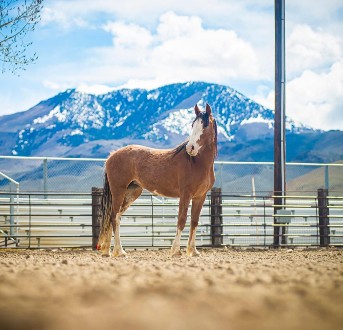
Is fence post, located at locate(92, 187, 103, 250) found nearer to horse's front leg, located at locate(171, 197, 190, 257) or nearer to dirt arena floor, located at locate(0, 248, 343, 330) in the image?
horse's front leg, located at locate(171, 197, 190, 257)

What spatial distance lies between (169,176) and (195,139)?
0.81m

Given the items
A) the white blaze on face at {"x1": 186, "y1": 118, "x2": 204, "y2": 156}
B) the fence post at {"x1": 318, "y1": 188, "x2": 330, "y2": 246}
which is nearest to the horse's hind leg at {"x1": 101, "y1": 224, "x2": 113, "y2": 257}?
the white blaze on face at {"x1": 186, "y1": 118, "x2": 204, "y2": 156}

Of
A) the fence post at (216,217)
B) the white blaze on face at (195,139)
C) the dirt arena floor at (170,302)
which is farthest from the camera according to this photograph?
the fence post at (216,217)

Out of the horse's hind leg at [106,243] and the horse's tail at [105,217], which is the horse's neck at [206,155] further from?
the horse's hind leg at [106,243]

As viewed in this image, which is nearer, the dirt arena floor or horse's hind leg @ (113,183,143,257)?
the dirt arena floor

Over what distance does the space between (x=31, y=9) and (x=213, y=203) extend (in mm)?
5283

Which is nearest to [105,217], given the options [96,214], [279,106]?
[96,214]

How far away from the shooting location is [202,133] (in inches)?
328

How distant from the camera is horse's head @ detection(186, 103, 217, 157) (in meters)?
8.15

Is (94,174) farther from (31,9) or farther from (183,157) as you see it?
(183,157)

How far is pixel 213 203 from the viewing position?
12.6m

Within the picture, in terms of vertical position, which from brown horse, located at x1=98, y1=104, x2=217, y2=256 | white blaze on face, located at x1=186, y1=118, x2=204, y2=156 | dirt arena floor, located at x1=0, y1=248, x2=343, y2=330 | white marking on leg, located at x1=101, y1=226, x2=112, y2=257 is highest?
white blaze on face, located at x1=186, y1=118, x2=204, y2=156

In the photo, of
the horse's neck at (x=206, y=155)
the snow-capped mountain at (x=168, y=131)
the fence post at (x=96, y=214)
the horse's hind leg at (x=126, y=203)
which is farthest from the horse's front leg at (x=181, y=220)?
the snow-capped mountain at (x=168, y=131)

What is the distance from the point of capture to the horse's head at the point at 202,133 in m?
8.15
